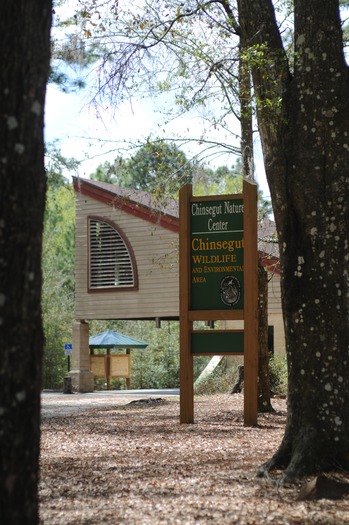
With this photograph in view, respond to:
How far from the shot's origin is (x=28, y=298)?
357 cm

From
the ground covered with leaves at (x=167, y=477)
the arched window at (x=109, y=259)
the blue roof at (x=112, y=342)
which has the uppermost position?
the arched window at (x=109, y=259)

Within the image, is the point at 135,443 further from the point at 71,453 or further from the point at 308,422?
the point at 308,422

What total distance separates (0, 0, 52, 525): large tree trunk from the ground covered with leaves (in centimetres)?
206

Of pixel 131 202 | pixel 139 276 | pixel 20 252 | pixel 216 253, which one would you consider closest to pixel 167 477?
pixel 20 252

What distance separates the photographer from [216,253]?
1201 cm

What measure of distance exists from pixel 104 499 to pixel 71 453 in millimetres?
2939

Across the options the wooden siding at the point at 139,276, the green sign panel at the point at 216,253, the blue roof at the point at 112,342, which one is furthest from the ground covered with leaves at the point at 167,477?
the blue roof at the point at 112,342

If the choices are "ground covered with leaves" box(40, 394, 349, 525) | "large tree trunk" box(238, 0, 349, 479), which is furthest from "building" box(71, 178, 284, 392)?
"large tree trunk" box(238, 0, 349, 479)

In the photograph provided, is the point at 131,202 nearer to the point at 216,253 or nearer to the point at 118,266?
the point at 118,266

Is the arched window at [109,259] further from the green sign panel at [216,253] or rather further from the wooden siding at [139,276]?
the green sign panel at [216,253]

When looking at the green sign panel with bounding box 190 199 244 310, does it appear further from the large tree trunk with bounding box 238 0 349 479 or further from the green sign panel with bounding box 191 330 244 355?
the large tree trunk with bounding box 238 0 349 479

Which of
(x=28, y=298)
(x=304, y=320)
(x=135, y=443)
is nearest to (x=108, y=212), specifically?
(x=135, y=443)

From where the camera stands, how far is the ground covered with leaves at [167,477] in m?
5.54

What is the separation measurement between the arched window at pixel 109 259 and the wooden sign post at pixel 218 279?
15570 mm
